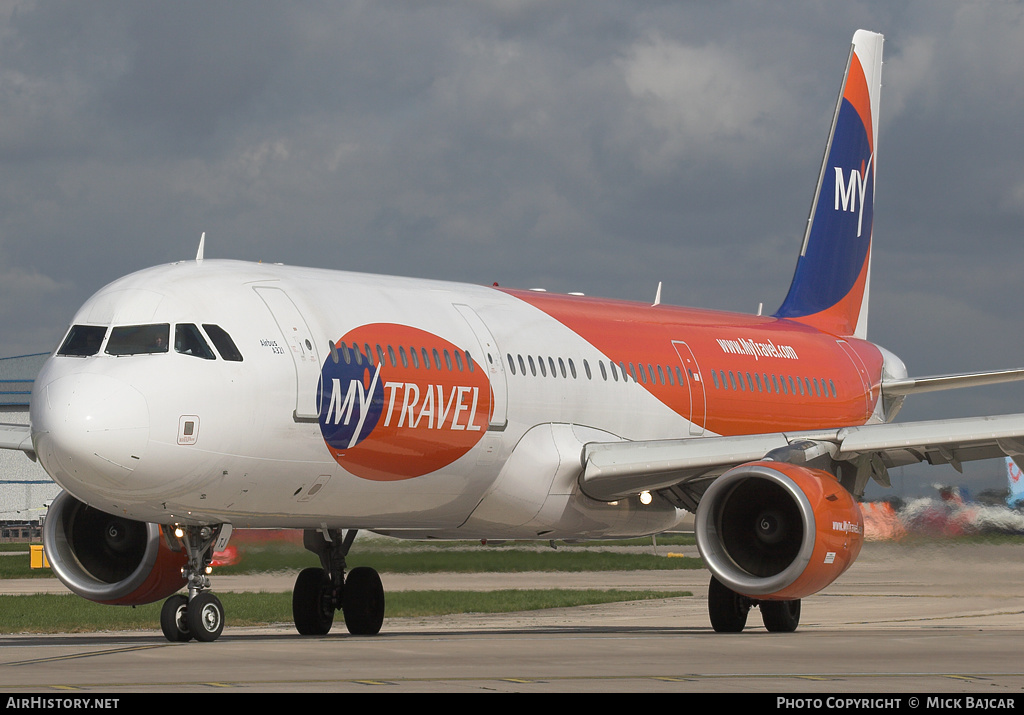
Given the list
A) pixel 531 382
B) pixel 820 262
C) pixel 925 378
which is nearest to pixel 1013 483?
pixel 925 378

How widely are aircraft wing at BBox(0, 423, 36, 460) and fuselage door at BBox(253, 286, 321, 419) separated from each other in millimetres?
3762

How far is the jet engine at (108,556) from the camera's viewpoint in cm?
1802

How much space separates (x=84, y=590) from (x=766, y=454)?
8.08 metres

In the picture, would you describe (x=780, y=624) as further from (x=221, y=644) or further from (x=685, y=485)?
(x=221, y=644)

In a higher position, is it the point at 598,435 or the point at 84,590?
the point at 598,435

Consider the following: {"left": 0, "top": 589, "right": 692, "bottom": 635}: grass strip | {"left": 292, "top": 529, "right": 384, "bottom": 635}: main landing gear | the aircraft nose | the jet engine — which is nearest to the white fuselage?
the aircraft nose

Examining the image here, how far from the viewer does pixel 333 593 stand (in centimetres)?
1972

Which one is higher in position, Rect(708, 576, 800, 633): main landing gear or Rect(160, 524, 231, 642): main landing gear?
Rect(160, 524, 231, 642): main landing gear

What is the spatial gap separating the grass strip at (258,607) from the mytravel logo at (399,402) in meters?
6.79

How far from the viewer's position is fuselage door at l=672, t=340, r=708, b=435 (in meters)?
22.0

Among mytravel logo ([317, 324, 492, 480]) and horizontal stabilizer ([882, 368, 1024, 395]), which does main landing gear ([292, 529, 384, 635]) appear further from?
horizontal stabilizer ([882, 368, 1024, 395])

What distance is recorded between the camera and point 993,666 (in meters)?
12.6

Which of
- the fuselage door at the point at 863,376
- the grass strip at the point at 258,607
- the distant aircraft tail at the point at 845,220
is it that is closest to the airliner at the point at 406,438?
the fuselage door at the point at 863,376

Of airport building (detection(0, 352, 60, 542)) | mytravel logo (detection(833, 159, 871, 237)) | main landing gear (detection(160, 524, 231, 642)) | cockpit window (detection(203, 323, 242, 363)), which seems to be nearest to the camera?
cockpit window (detection(203, 323, 242, 363))
